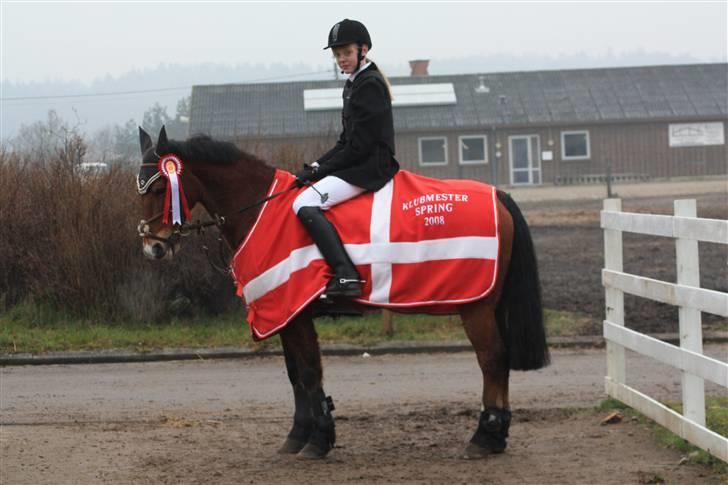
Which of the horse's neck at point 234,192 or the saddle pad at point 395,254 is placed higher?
the horse's neck at point 234,192

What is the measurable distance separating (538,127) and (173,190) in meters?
43.7

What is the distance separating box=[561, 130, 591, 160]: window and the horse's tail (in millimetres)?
43650

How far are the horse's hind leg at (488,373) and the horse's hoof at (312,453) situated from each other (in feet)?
3.29

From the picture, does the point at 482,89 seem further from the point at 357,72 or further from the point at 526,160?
the point at 357,72

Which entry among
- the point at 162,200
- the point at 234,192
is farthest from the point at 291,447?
the point at 162,200

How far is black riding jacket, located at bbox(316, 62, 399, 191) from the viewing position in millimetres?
7402

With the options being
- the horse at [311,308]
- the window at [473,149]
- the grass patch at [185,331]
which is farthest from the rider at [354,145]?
the window at [473,149]

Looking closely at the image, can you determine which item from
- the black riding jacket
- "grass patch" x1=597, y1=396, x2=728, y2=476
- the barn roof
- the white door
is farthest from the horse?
the white door

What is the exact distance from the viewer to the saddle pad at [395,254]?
726 cm

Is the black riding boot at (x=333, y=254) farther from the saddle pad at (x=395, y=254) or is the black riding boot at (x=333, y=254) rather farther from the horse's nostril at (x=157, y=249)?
the horse's nostril at (x=157, y=249)

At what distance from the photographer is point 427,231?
7309 millimetres

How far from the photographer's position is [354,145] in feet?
24.4

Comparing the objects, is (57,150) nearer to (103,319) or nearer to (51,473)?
(103,319)

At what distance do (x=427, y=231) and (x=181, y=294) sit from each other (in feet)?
24.0
